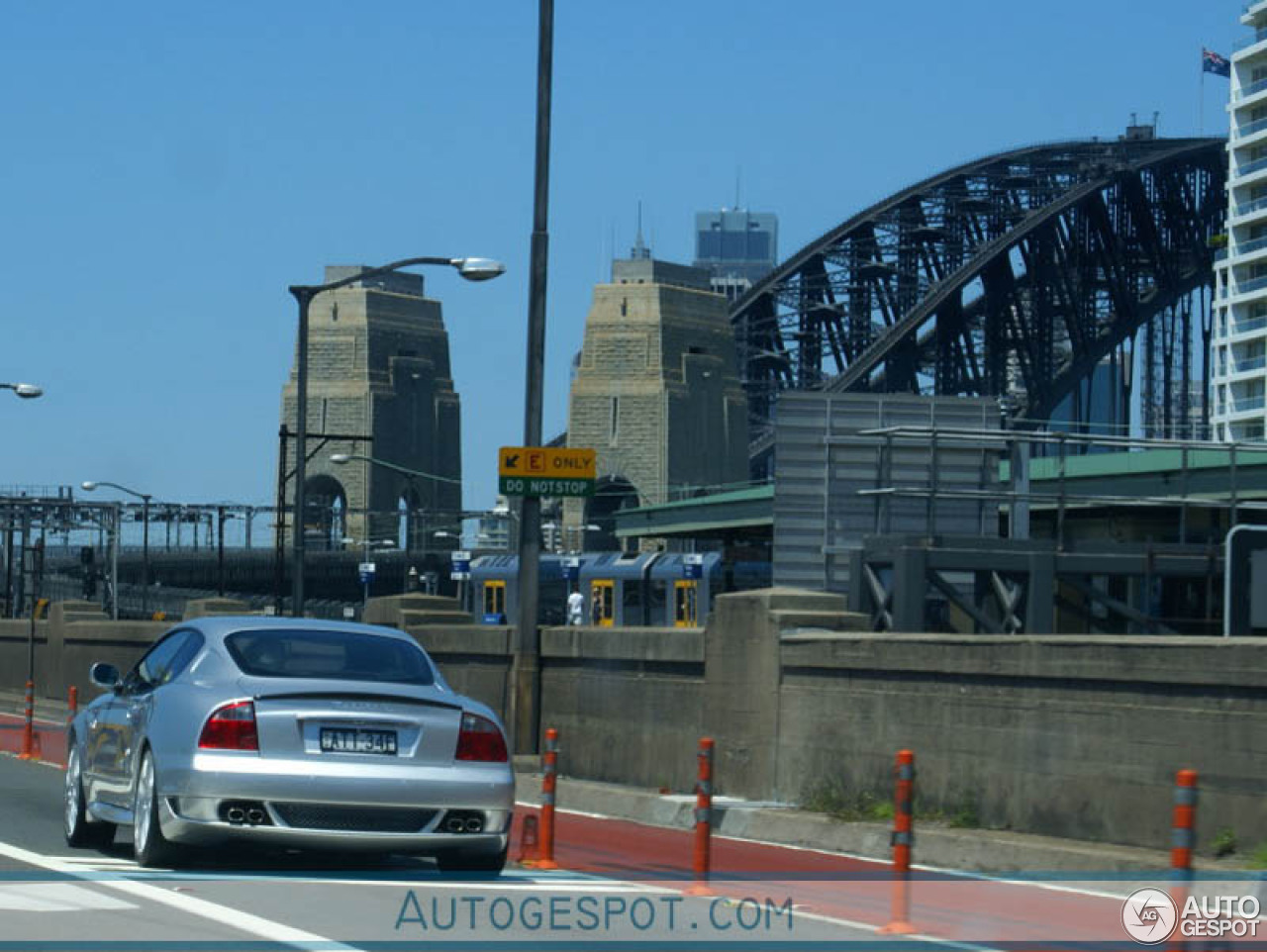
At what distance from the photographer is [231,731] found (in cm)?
1194

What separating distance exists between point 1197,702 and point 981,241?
5066 inches

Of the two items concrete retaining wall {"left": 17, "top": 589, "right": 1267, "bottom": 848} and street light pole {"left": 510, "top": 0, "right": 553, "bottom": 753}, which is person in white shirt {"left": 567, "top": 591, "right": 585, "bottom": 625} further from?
street light pole {"left": 510, "top": 0, "right": 553, "bottom": 753}

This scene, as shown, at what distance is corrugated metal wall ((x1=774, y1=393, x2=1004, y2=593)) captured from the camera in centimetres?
3634

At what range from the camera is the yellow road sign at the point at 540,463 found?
73.3ft

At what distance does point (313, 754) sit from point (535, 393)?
38.5 feet

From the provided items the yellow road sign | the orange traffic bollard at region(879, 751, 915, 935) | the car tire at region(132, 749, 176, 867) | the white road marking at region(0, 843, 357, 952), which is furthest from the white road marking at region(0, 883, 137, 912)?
the yellow road sign

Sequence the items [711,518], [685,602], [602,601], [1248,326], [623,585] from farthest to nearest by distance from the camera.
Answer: [1248,326] < [711,518] < [602,601] < [623,585] < [685,602]

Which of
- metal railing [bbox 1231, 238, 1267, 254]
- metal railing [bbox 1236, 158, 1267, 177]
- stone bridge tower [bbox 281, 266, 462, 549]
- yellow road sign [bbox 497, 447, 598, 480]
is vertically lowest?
yellow road sign [bbox 497, 447, 598, 480]

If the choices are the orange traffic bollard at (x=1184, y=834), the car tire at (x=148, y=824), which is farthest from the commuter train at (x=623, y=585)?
the orange traffic bollard at (x=1184, y=834)

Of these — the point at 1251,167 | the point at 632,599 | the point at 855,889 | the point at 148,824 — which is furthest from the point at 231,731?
the point at 1251,167

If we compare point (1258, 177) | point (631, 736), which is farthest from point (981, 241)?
point (631, 736)

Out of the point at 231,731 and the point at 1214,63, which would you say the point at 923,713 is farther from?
the point at 1214,63

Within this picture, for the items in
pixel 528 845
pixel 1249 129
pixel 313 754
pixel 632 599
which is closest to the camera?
pixel 313 754

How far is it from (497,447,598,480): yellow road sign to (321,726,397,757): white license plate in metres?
10.3
